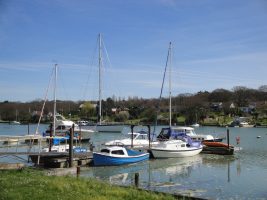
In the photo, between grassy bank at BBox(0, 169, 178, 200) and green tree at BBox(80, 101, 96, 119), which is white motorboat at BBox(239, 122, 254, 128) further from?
grassy bank at BBox(0, 169, 178, 200)

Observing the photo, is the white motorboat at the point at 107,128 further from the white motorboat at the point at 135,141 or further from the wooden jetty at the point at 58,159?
the wooden jetty at the point at 58,159

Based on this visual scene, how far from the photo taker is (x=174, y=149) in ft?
152

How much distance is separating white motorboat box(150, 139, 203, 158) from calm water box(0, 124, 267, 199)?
0.93 meters

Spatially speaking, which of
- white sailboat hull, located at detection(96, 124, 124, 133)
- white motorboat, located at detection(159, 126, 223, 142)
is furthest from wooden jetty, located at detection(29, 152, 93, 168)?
white sailboat hull, located at detection(96, 124, 124, 133)

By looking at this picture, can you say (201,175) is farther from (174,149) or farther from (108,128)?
(108,128)

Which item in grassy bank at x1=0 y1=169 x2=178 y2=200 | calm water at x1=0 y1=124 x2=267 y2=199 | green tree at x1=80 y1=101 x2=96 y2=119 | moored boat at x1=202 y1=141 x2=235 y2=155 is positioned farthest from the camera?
green tree at x1=80 y1=101 x2=96 y2=119

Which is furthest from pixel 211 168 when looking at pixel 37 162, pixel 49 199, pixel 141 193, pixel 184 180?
pixel 49 199

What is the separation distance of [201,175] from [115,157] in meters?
8.42

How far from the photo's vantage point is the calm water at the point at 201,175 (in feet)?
86.7

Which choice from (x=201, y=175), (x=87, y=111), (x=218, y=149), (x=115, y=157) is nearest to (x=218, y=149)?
(x=218, y=149)

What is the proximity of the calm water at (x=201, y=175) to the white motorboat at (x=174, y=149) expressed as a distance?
93 cm

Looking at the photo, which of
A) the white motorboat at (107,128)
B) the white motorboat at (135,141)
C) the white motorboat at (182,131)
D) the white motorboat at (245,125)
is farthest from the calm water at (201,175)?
the white motorboat at (245,125)

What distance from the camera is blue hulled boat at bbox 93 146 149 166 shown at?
123 feet

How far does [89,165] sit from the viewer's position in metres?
37.7
